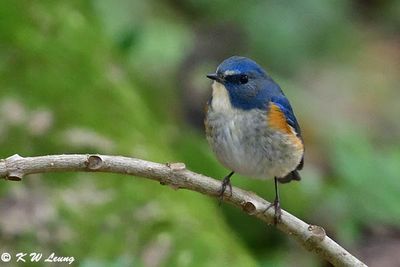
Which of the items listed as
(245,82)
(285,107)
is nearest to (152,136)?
(285,107)

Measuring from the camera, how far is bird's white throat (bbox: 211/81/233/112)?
361 cm

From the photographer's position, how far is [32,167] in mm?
2883

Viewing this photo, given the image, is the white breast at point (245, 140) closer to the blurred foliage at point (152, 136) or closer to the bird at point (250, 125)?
the bird at point (250, 125)

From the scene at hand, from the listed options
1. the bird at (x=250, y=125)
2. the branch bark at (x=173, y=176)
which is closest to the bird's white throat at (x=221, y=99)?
the bird at (x=250, y=125)

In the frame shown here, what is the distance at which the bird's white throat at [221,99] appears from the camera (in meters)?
3.61

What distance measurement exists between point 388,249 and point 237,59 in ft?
9.44

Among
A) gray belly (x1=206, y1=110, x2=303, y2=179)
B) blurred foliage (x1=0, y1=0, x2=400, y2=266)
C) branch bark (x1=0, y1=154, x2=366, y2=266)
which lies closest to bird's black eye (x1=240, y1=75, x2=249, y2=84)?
gray belly (x1=206, y1=110, x2=303, y2=179)

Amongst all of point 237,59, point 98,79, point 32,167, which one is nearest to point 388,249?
point 98,79

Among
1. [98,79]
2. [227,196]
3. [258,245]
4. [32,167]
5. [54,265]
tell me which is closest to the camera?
[32,167]

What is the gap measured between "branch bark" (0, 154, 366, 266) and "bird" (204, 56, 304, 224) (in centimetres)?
38

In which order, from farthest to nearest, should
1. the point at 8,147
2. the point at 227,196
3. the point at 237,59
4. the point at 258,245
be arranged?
the point at 258,245
the point at 8,147
the point at 237,59
the point at 227,196

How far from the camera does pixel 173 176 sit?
3010 millimetres

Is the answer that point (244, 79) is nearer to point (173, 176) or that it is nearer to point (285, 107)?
point (285, 107)

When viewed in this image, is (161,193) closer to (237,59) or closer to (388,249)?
(237,59)
